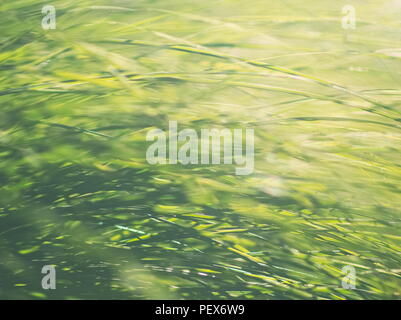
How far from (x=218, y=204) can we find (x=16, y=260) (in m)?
0.44

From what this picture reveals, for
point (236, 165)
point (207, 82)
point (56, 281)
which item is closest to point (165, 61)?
point (207, 82)

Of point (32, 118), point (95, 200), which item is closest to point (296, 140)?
point (95, 200)

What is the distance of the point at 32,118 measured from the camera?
928mm

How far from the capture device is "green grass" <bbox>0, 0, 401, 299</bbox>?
890mm

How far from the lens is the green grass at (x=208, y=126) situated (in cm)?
89

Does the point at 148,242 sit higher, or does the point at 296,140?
the point at 296,140

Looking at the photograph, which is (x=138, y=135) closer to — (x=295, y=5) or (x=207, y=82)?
(x=207, y=82)

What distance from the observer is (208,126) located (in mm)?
924
